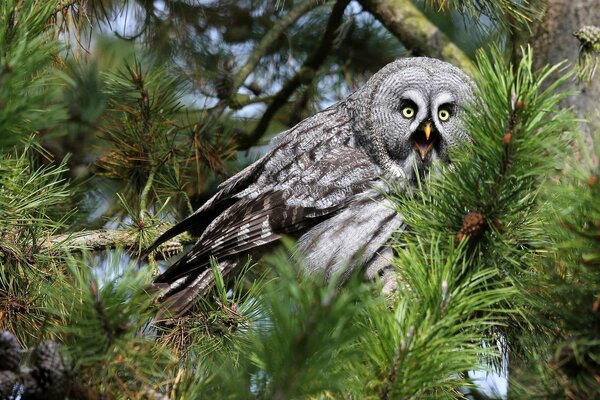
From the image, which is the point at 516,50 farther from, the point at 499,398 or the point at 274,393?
the point at 274,393

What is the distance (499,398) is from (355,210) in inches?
54.7

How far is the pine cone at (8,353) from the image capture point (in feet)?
4.91

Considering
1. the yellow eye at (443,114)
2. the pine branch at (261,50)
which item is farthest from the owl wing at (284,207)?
the pine branch at (261,50)

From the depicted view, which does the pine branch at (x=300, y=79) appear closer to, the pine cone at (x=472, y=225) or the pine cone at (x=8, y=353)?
the pine cone at (x=472, y=225)

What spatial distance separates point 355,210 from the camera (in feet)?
10.4

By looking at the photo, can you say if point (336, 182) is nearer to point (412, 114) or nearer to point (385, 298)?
point (412, 114)

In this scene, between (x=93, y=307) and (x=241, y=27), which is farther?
(x=241, y=27)

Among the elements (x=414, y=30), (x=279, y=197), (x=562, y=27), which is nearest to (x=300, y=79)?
(x=414, y=30)

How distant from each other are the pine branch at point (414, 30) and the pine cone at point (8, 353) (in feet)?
9.75

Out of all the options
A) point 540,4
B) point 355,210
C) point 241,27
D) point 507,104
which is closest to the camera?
point 507,104

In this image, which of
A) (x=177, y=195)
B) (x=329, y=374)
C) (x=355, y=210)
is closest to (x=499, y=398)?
(x=329, y=374)

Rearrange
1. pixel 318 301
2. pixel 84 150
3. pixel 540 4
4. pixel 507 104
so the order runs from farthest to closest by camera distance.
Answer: pixel 84 150
pixel 540 4
pixel 507 104
pixel 318 301

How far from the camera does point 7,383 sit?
1.49m

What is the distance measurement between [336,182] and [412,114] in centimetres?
43
